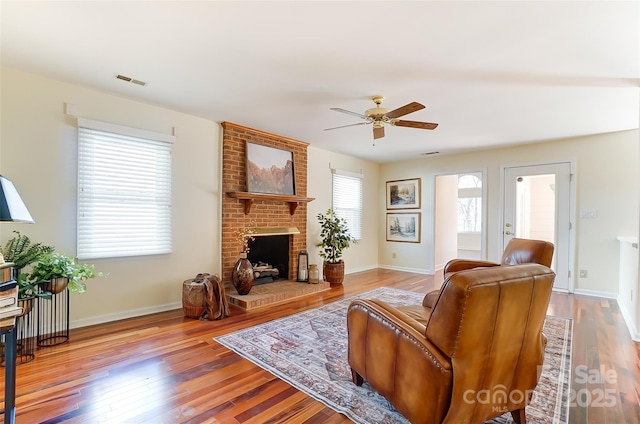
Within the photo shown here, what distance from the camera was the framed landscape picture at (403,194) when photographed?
248 inches

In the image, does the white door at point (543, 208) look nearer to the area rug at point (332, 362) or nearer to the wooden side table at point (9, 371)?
the area rug at point (332, 362)

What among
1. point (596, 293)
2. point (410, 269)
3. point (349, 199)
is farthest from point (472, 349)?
point (410, 269)

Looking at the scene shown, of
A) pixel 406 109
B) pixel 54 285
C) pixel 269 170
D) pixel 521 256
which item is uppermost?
pixel 406 109

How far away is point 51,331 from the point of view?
282cm

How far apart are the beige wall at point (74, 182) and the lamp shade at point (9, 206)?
146 centimetres

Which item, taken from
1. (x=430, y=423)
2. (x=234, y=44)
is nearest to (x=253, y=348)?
(x=430, y=423)

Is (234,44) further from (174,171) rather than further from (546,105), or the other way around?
(546,105)

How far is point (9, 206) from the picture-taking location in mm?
1535

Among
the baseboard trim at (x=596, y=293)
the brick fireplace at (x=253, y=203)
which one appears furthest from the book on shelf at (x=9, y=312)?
the baseboard trim at (x=596, y=293)

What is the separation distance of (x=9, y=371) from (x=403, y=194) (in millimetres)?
6128

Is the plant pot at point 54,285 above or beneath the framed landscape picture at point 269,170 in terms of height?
beneath

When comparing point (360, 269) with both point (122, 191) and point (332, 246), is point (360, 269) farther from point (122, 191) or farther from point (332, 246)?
point (122, 191)

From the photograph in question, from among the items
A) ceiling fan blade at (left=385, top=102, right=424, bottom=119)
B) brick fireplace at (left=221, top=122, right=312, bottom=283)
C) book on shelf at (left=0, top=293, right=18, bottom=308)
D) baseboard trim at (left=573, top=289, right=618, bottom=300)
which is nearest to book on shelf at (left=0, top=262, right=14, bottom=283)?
book on shelf at (left=0, top=293, right=18, bottom=308)

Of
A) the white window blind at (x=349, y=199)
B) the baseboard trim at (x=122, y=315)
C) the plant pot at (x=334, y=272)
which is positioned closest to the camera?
the baseboard trim at (x=122, y=315)
